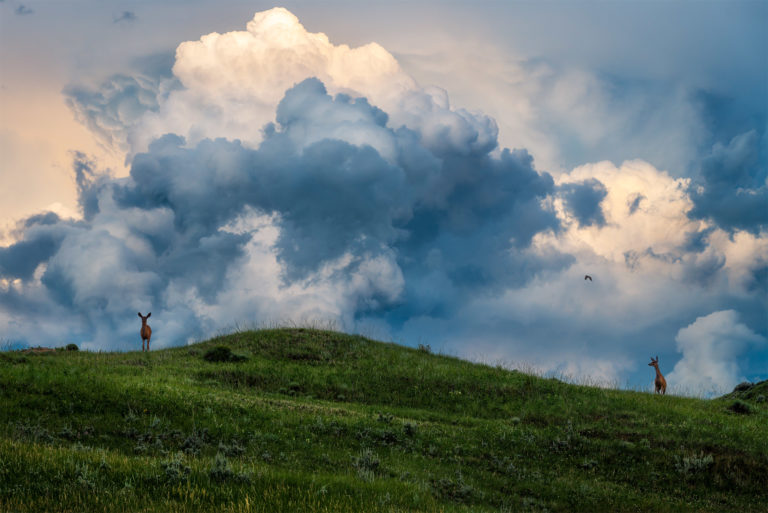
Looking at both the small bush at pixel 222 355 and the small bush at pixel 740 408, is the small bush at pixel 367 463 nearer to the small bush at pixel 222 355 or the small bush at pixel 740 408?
the small bush at pixel 222 355

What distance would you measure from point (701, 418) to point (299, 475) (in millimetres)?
23127

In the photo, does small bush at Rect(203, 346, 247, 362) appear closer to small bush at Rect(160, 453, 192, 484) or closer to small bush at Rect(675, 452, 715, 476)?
small bush at Rect(160, 453, 192, 484)

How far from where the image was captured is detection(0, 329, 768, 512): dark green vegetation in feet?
43.8

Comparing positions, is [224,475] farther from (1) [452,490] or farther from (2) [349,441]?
(2) [349,441]

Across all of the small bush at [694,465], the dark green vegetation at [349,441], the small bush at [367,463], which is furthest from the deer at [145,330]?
the small bush at [694,465]

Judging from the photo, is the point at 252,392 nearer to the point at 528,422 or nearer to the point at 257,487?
the point at 528,422

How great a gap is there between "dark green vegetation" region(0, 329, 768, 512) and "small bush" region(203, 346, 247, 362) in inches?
7.5

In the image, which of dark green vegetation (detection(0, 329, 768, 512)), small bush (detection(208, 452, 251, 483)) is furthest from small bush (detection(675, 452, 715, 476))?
small bush (detection(208, 452, 251, 483))

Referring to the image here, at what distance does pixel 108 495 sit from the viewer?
12.2 metres

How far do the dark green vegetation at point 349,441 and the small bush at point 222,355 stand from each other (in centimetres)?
19

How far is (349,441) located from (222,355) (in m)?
17.1

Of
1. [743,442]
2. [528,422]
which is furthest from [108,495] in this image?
[743,442]

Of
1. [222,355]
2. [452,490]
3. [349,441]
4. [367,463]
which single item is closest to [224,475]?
[367,463]

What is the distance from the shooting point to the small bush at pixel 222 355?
36.0 metres
